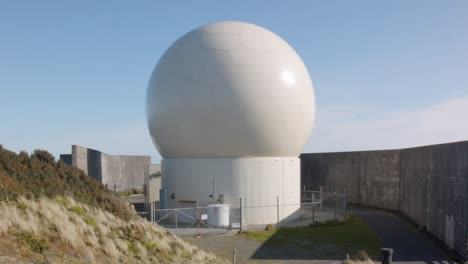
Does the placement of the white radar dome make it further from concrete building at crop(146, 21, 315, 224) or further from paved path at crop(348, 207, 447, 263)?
paved path at crop(348, 207, 447, 263)

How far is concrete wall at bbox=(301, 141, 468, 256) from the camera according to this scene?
49.3 feet

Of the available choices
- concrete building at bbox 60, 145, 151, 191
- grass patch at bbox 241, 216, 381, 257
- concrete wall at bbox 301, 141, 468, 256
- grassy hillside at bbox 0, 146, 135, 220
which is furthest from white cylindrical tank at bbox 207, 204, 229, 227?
concrete wall at bbox 301, 141, 468, 256

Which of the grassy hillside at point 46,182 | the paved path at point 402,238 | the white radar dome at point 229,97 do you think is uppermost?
the white radar dome at point 229,97

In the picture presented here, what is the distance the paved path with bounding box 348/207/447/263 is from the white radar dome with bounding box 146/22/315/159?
232 inches

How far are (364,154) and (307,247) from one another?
15477 millimetres

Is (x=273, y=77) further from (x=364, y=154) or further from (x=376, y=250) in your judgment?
(x=364, y=154)

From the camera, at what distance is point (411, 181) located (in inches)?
897

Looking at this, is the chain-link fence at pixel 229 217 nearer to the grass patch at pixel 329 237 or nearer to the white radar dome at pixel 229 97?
the grass patch at pixel 329 237

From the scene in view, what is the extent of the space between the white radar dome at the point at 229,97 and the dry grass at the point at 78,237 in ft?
24.4

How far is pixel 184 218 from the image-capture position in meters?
20.4

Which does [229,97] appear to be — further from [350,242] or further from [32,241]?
[32,241]

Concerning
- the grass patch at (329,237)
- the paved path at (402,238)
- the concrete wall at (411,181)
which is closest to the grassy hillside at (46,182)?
the grass patch at (329,237)

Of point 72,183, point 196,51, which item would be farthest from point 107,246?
point 196,51

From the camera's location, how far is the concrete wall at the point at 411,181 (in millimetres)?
15023
